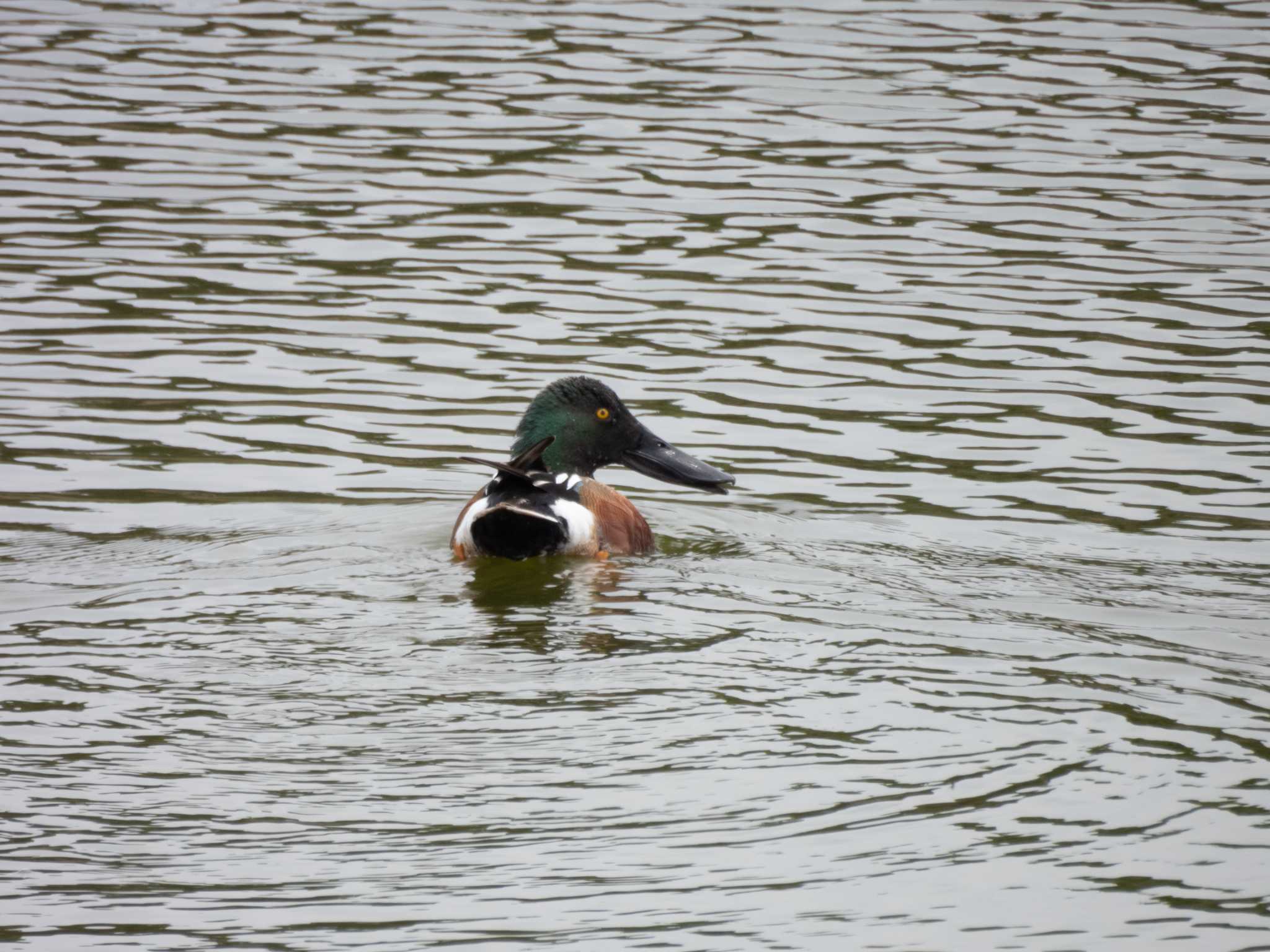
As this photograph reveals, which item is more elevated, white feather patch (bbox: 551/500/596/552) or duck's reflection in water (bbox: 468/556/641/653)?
white feather patch (bbox: 551/500/596/552)

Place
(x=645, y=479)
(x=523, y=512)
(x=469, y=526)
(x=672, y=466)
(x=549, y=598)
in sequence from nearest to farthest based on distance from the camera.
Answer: (x=549, y=598), (x=523, y=512), (x=469, y=526), (x=672, y=466), (x=645, y=479)

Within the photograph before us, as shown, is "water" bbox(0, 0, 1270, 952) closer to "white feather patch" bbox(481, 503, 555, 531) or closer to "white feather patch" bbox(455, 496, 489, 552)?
"white feather patch" bbox(455, 496, 489, 552)

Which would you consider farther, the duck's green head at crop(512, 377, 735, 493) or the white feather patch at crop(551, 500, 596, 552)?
the duck's green head at crop(512, 377, 735, 493)

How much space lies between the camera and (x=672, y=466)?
880cm

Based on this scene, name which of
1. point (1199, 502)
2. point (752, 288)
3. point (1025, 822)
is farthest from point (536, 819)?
point (752, 288)

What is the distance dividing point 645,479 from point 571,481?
1.64 metres

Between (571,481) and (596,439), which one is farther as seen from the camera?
(596,439)

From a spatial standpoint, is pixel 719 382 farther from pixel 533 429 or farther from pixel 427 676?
pixel 427 676

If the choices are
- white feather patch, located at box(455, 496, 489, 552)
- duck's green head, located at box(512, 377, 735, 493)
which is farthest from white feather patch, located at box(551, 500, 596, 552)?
duck's green head, located at box(512, 377, 735, 493)

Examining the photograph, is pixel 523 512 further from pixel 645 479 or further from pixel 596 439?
pixel 645 479

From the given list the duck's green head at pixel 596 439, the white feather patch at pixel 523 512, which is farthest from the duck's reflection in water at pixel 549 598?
the duck's green head at pixel 596 439

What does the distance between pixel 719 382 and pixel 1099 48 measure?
24.4ft

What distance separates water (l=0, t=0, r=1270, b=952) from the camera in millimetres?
5016

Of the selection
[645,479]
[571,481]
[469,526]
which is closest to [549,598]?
[469,526]
